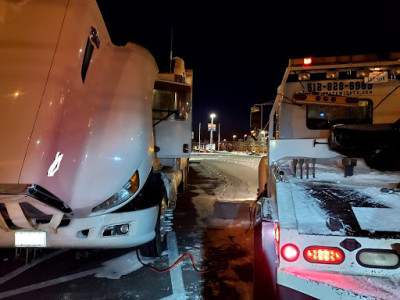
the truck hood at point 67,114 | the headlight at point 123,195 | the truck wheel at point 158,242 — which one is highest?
the truck hood at point 67,114

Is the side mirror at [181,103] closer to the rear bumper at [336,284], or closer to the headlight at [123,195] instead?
the headlight at [123,195]

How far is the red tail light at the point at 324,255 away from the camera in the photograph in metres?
2.20

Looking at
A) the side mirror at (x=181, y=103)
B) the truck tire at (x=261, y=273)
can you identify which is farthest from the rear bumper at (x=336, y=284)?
the side mirror at (x=181, y=103)

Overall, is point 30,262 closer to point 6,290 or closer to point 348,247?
point 6,290


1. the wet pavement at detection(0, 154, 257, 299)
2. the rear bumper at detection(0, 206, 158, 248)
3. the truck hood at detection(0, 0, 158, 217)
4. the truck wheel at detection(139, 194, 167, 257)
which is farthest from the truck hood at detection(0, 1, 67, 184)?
the truck wheel at detection(139, 194, 167, 257)

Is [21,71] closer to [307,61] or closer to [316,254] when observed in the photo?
[316,254]

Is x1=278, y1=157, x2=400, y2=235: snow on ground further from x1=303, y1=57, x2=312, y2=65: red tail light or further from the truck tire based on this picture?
x1=303, y1=57, x2=312, y2=65: red tail light

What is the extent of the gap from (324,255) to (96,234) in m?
2.51

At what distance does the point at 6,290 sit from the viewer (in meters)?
3.67

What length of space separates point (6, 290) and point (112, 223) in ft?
4.65

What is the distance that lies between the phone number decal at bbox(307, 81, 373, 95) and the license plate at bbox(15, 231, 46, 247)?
5054mm

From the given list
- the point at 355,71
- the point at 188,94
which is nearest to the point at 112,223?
the point at 188,94

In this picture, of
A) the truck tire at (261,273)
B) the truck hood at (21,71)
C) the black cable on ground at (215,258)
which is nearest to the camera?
the truck tire at (261,273)

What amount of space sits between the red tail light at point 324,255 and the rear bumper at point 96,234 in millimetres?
2216
